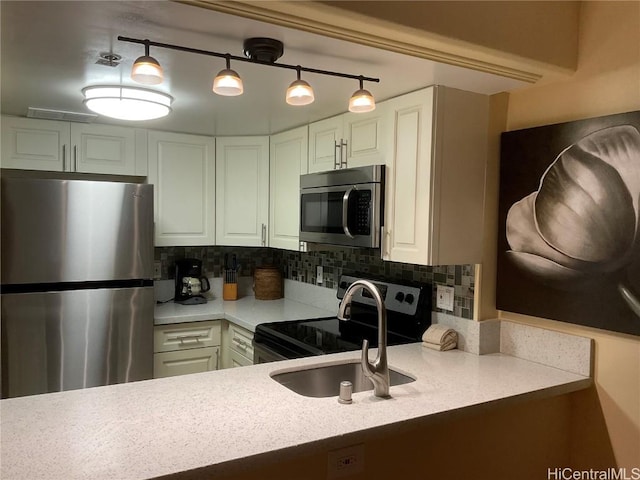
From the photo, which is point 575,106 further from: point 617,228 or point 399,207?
point 399,207

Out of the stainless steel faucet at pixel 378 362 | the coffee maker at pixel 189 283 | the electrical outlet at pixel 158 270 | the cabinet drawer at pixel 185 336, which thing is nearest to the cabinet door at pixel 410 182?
the stainless steel faucet at pixel 378 362

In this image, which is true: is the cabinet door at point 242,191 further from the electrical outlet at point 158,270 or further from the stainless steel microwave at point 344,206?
the stainless steel microwave at point 344,206

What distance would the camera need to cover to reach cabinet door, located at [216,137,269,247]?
3289 millimetres

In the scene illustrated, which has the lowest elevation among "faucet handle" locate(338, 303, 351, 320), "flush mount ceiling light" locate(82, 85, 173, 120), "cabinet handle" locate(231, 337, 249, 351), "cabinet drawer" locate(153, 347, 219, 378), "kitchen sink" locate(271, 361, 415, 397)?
"cabinet drawer" locate(153, 347, 219, 378)

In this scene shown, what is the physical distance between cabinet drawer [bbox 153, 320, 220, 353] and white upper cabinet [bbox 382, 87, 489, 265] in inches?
58.6

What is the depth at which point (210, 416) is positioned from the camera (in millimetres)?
1375

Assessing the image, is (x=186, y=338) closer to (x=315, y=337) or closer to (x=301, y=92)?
(x=315, y=337)

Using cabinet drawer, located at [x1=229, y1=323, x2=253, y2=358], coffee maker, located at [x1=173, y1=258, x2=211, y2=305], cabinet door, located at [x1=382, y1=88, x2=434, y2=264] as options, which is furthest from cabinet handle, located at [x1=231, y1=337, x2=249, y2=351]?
cabinet door, located at [x1=382, y1=88, x2=434, y2=264]

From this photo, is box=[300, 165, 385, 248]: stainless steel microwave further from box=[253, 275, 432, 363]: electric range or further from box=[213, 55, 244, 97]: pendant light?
box=[213, 55, 244, 97]: pendant light

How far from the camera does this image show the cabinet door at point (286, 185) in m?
2.93

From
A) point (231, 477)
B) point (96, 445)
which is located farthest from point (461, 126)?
point (96, 445)

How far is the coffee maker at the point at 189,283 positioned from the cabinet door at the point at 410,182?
171 cm

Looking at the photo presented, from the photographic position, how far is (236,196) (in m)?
3.34

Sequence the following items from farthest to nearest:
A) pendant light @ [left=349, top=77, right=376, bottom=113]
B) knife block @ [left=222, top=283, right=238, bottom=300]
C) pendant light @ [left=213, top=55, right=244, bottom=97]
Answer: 1. knife block @ [left=222, top=283, right=238, bottom=300]
2. pendant light @ [left=349, top=77, right=376, bottom=113]
3. pendant light @ [left=213, top=55, right=244, bottom=97]
